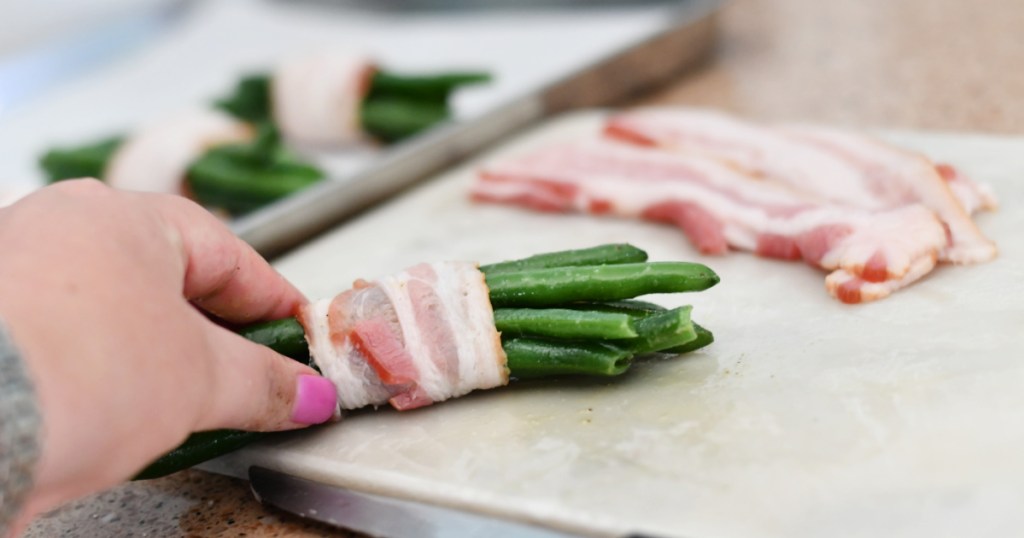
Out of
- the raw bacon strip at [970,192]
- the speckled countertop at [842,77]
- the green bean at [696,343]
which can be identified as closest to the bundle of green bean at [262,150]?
the speckled countertop at [842,77]

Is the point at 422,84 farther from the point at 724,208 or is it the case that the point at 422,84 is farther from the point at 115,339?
the point at 115,339

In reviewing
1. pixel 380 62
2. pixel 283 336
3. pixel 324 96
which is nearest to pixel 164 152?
pixel 324 96

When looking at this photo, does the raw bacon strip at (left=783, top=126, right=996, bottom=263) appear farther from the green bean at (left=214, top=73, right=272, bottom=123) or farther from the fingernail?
the green bean at (left=214, top=73, right=272, bottom=123)

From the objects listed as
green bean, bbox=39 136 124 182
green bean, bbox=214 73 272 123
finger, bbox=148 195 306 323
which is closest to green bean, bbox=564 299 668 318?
finger, bbox=148 195 306 323

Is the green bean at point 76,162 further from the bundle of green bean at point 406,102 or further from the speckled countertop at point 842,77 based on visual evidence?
the speckled countertop at point 842,77

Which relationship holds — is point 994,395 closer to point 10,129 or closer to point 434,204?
point 434,204

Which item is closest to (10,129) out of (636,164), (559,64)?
(559,64)

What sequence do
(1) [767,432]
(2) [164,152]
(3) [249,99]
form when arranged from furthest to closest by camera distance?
(3) [249,99]
(2) [164,152]
(1) [767,432]
